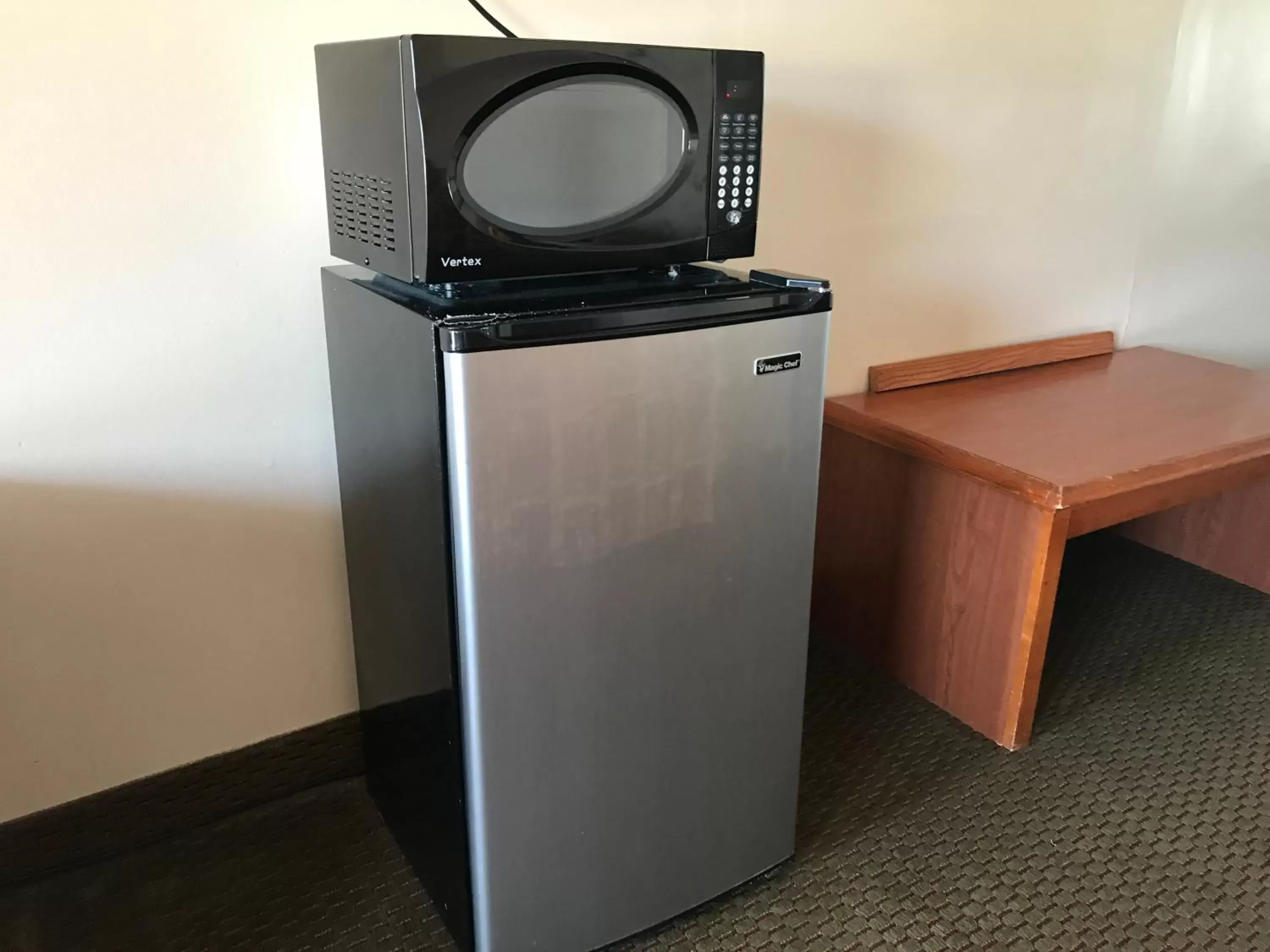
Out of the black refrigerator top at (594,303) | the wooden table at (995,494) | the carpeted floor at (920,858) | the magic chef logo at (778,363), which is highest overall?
the black refrigerator top at (594,303)

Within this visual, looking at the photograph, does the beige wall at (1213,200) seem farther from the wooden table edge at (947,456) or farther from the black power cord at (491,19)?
the black power cord at (491,19)

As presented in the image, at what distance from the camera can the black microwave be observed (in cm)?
101

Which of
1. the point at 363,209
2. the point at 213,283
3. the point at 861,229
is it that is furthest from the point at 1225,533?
the point at 213,283

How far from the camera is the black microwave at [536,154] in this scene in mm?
1009

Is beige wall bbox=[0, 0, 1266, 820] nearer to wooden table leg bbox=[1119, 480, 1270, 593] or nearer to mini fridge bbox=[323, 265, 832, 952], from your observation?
mini fridge bbox=[323, 265, 832, 952]

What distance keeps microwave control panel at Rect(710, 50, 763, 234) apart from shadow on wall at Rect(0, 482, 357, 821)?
0.78 metres

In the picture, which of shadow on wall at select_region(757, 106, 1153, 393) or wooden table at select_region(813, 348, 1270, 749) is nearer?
wooden table at select_region(813, 348, 1270, 749)

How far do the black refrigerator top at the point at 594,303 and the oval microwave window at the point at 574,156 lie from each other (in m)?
0.09

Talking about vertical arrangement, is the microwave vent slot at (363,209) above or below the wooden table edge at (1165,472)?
above

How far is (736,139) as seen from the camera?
3.90 feet

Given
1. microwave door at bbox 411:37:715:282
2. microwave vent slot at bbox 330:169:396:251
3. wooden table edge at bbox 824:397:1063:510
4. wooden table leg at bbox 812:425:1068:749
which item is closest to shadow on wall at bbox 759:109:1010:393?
wooden table edge at bbox 824:397:1063:510

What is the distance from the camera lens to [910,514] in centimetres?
187

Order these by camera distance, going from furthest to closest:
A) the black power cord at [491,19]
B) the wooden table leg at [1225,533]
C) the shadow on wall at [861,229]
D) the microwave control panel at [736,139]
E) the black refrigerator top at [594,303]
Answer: the wooden table leg at [1225,533]
the shadow on wall at [861,229]
the black power cord at [491,19]
the microwave control panel at [736,139]
the black refrigerator top at [594,303]

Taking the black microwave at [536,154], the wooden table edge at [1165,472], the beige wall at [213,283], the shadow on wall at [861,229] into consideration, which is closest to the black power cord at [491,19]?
the beige wall at [213,283]
